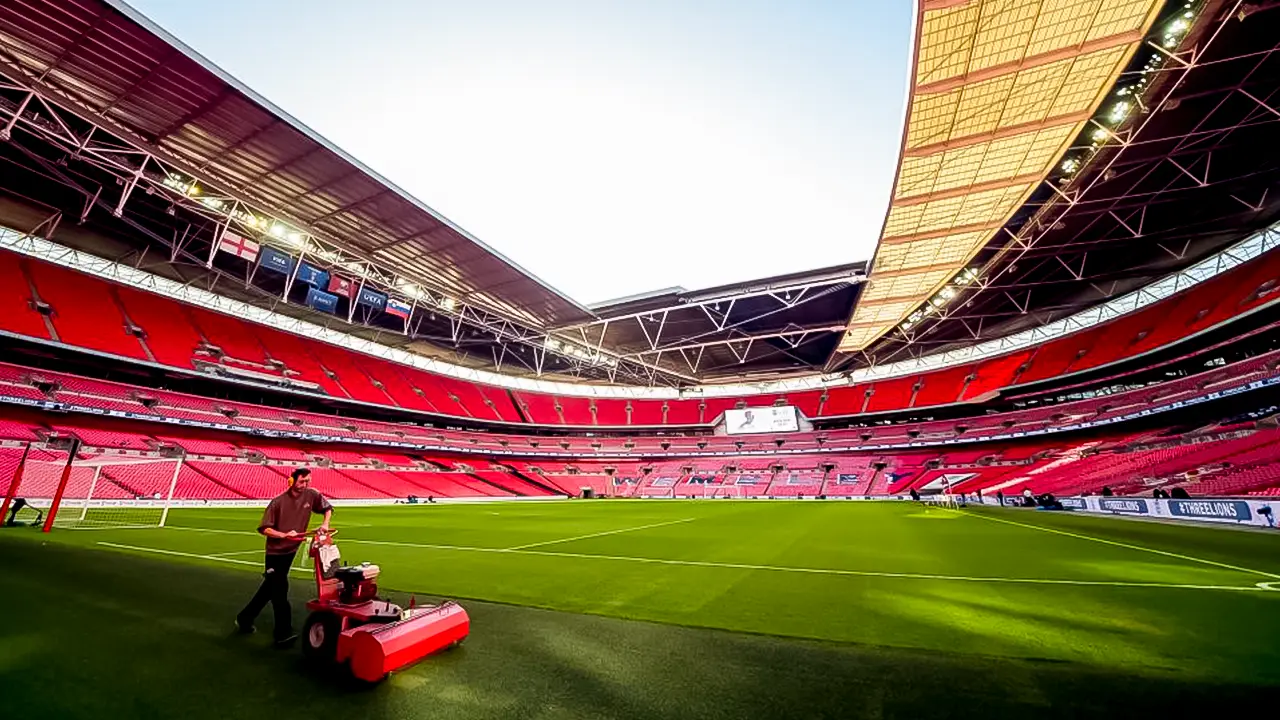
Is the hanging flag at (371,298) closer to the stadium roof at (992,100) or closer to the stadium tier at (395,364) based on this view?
the stadium tier at (395,364)

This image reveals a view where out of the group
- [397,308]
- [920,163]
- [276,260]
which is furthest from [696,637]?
[397,308]

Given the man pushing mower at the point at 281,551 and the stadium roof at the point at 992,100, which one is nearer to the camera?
the man pushing mower at the point at 281,551

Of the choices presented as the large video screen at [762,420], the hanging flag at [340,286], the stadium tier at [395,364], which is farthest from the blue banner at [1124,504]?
the hanging flag at [340,286]

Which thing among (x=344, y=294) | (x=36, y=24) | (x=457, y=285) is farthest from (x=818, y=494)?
(x=36, y=24)

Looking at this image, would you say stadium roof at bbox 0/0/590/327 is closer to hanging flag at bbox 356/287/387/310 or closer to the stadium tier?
hanging flag at bbox 356/287/387/310

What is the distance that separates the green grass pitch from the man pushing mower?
195mm

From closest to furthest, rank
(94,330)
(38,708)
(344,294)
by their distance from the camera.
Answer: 1. (38,708)
2. (344,294)
3. (94,330)

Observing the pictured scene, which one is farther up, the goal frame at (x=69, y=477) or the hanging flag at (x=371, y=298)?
the hanging flag at (x=371, y=298)

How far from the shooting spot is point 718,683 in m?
2.98

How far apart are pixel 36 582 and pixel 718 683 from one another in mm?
8297

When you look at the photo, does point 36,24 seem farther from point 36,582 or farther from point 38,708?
point 38,708

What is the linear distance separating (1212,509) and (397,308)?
3238cm

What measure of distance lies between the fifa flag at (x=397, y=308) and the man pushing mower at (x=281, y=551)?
2076cm

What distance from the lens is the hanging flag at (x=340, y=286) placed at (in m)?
20.7
